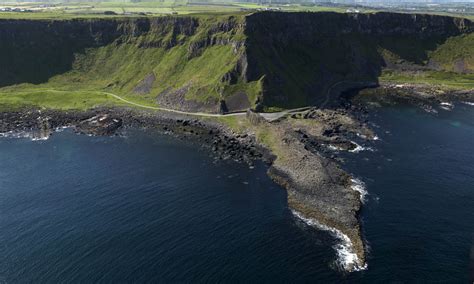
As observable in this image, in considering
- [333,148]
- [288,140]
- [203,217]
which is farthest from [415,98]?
[203,217]

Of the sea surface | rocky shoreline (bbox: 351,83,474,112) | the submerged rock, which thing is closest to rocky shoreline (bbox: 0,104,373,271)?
the submerged rock

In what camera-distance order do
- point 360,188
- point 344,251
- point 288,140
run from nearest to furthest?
1. point 344,251
2. point 360,188
3. point 288,140

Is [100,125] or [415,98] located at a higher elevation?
[415,98]

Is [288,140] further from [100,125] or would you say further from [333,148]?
[100,125]

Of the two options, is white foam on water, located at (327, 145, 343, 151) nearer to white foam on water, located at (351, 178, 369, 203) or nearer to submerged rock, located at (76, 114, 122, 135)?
white foam on water, located at (351, 178, 369, 203)

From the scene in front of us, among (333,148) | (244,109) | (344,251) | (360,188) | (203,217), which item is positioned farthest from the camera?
(244,109)

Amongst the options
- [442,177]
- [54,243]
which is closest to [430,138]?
[442,177]

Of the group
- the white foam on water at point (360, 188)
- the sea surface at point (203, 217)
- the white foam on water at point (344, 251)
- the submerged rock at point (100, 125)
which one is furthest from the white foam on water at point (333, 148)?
the submerged rock at point (100, 125)

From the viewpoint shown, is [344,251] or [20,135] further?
[20,135]
